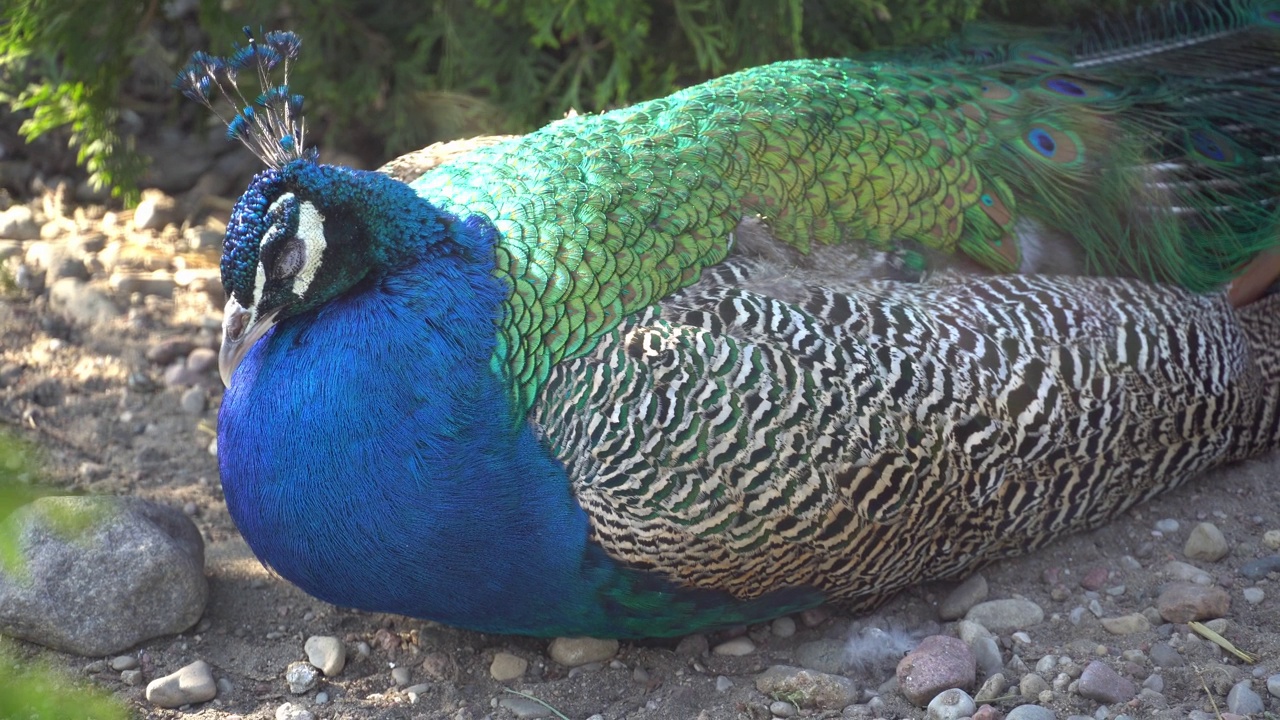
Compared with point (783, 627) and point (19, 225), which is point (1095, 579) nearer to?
point (783, 627)

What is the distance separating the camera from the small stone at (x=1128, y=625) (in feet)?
10.5

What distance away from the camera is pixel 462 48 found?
472cm

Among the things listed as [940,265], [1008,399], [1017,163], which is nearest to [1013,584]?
[1008,399]

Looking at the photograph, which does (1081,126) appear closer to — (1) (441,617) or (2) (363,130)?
(1) (441,617)

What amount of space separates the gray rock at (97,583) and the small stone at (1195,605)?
246 cm

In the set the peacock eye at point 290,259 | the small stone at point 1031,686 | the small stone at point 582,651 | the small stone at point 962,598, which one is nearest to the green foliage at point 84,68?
the peacock eye at point 290,259

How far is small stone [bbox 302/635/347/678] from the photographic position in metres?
3.20

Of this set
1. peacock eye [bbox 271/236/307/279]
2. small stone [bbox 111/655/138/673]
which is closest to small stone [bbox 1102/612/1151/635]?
peacock eye [bbox 271/236/307/279]

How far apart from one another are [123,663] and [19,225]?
8.31 ft

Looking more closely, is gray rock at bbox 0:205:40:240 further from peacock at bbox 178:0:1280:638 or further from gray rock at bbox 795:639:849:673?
gray rock at bbox 795:639:849:673

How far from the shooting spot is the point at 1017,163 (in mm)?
3418

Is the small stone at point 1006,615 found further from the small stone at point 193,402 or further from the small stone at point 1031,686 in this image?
the small stone at point 193,402

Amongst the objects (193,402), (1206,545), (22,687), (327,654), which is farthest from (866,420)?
(193,402)

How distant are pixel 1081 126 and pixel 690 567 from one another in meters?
1.69
